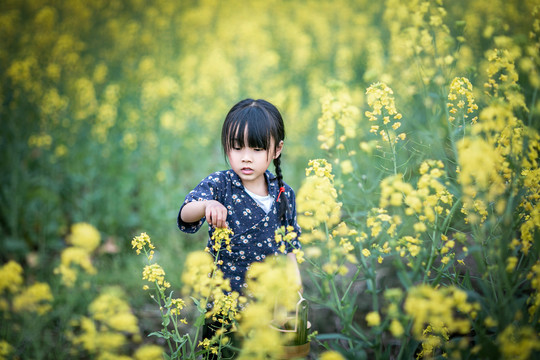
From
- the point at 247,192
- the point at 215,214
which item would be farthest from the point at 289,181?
the point at 215,214

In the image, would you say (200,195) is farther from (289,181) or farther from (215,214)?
(289,181)

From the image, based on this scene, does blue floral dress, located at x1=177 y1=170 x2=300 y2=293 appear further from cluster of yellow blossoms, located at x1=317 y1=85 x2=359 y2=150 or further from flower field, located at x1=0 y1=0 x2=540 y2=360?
cluster of yellow blossoms, located at x1=317 y1=85 x2=359 y2=150

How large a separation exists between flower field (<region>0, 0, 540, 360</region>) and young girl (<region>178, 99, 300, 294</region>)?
0.13m

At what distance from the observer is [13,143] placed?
3.87m

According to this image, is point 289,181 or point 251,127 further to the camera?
point 289,181

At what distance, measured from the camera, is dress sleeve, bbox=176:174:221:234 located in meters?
1.98

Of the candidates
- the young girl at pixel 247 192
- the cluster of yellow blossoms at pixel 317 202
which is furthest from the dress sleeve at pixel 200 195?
the cluster of yellow blossoms at pixel 317 202

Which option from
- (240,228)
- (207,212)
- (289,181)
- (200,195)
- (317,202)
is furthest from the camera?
(289,181)

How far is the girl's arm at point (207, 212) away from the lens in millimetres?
1841

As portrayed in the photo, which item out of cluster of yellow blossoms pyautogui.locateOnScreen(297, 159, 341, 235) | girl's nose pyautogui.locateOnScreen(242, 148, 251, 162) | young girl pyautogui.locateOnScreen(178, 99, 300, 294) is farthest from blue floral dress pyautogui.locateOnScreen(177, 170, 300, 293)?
cluster of yellow blossoms pyautogui.locateOnScreen(297, 159, 341, 235)

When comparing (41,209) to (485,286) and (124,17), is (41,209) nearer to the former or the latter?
(485,286)

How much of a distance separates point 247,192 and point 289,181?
2.35m

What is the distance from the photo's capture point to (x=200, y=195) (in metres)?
2.00

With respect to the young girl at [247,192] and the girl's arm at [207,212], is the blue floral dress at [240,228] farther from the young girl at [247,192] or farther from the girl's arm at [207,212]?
the girl's arm at [207,212]
